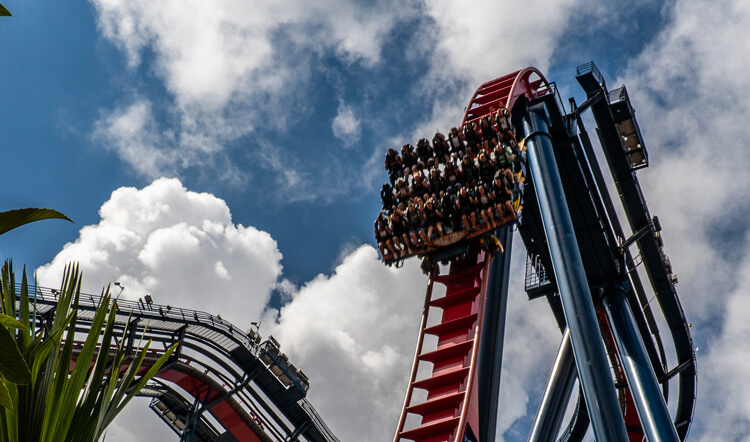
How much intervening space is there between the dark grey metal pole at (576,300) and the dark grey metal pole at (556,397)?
3.00m

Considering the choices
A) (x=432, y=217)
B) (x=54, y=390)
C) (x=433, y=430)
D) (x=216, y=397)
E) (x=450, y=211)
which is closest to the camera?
(x=54, y=390)

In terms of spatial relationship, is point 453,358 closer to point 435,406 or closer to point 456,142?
point 435,406

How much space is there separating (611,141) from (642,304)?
441cm

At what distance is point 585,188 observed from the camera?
14.1 m

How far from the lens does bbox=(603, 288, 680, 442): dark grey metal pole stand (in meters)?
10.7

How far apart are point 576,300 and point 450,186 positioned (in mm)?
3011

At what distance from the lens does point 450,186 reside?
1202 centimetres

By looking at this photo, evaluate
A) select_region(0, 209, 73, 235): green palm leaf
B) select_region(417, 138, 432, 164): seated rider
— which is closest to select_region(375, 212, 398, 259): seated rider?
select_region(417, 138, 432, 164): seated rider

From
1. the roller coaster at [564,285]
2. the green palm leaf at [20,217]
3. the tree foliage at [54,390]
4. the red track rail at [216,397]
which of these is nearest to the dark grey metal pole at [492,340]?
the roller coaster at [564,285]

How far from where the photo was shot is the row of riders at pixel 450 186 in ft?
36.9

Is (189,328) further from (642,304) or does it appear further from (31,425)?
(31,425)

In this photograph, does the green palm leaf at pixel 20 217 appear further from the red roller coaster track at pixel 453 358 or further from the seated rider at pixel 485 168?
the seated rider at pixel 485 168

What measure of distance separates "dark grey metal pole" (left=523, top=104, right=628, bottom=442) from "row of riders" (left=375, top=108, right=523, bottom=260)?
58cm

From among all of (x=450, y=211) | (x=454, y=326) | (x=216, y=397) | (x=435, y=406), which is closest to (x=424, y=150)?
(x=450, y=211)
